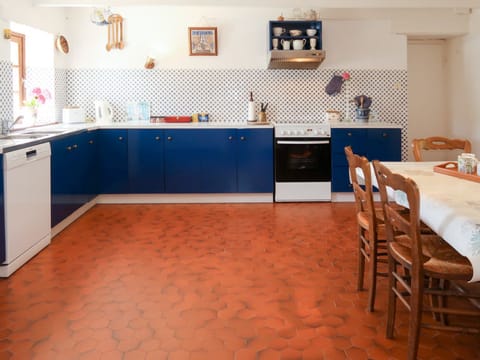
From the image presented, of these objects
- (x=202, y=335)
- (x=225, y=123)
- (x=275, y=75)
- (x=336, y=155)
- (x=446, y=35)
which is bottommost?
(x=202, y=335)

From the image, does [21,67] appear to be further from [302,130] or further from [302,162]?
[302,162]

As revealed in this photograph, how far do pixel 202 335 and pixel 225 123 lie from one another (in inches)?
144

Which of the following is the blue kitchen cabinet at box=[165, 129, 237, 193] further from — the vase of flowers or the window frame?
the window frame

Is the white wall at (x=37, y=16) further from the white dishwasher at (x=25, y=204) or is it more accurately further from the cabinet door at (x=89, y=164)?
the white dishwasher at (x=25, y=204)

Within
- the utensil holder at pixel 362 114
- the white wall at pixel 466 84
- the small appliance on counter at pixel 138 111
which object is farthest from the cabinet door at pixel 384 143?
the small appliance on counter at pixel 138 111

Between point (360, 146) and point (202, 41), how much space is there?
2.19 metres

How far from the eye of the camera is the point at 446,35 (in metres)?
6.12

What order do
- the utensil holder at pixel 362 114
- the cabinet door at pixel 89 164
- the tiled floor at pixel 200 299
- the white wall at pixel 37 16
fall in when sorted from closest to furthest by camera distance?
the tiled floor at pixel 200 299 → the white wall at pixel 37 16 → the cabinet door at pixel 89 164 → the utensil holder at pixel 362 114

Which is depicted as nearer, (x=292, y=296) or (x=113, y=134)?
(x=292, y=296)

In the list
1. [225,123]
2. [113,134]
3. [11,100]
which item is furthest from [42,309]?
[225,123]

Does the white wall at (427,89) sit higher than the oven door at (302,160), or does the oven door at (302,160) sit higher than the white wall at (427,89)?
the white wall at (427,89)

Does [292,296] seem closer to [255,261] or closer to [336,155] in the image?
[255,261]

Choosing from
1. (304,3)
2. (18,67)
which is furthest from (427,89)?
(18,67)

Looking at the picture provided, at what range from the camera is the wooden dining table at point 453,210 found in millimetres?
1587
